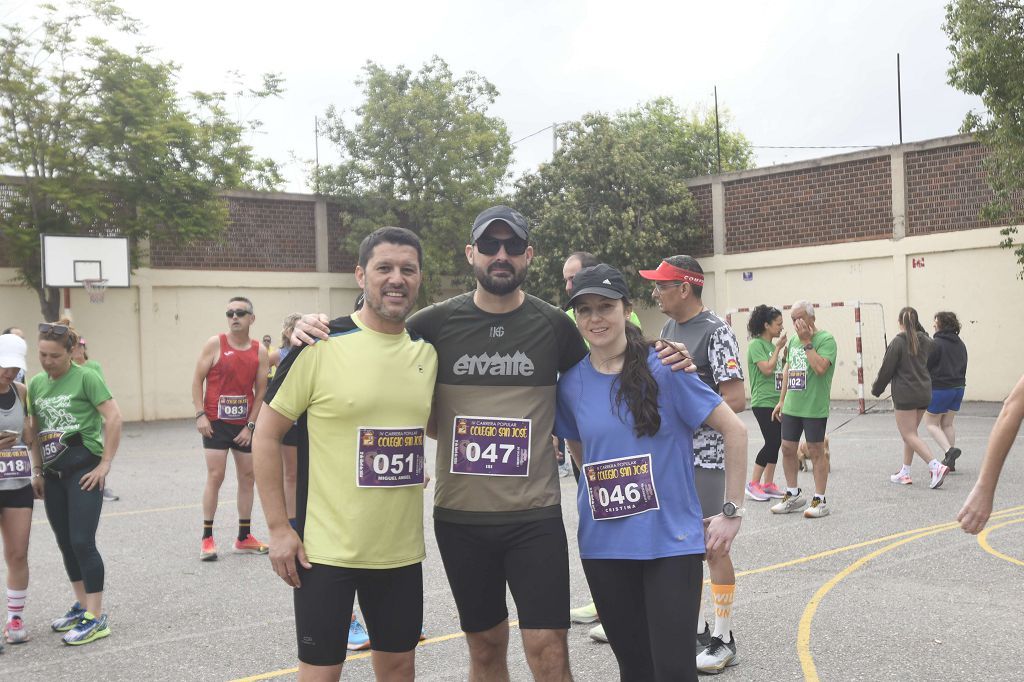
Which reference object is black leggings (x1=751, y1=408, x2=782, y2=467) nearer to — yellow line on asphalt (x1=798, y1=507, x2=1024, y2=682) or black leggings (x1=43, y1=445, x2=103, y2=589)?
yellow line on asphalt (x1=798, y1=507, x2=1024, y2=682)

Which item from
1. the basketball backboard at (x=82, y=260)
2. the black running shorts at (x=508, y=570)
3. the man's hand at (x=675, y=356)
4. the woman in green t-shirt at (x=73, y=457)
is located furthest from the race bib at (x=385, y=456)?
the basketball backboard at (x=82, y=260)

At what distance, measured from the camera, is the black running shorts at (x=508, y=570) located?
3764 mm

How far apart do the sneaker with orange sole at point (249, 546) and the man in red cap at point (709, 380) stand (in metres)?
4.51

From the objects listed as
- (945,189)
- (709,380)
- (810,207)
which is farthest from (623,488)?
(810,207)

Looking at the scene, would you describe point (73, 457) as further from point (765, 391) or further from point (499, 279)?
point (765, 391)

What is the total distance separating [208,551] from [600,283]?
5.66 metres

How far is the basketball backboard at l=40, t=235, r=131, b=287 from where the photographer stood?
21.9 metres

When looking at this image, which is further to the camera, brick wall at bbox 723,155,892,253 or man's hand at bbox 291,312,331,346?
brick wall at bbox 723,155,892,253

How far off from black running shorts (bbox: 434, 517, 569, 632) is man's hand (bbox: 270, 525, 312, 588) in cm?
63

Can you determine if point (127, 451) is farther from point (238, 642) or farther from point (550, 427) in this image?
point (550, 427)

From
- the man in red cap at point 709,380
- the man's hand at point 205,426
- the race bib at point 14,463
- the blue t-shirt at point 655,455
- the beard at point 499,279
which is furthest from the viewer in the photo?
the man's hand at point 205,426

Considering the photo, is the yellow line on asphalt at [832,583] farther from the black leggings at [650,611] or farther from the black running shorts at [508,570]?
the black running shorts at [508,570]

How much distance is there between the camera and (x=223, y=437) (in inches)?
336

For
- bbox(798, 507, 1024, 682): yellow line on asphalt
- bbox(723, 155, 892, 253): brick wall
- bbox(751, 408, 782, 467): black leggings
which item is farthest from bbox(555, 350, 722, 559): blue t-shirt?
bbox(723, 155, 892, 253): brick wall
